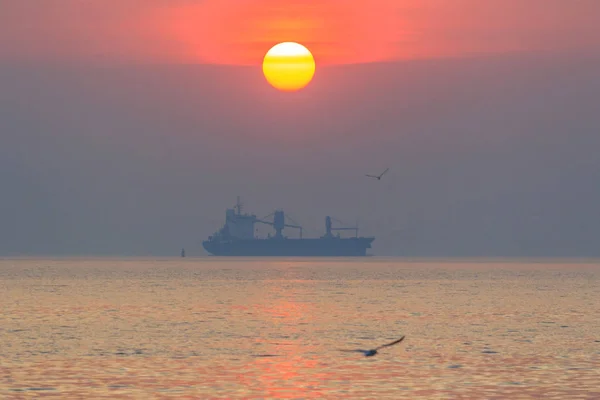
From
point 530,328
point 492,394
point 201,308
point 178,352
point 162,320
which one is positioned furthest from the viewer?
point 201,308

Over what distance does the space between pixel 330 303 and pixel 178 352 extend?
1805 inches

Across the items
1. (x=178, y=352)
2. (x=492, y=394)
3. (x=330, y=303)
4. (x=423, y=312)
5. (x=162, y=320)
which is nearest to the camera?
(x=492, y=394)

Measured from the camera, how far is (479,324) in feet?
221

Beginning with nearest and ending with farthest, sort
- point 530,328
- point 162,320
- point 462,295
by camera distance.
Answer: point 530,328, point 162,320, point 462,295

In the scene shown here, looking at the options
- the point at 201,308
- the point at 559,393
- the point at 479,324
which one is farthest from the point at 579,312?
the point at 559,393

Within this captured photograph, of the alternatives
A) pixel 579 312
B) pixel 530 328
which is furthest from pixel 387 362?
pixel 579 312

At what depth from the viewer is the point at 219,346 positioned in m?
51.3

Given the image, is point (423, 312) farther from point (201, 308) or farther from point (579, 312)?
point (201, 308)

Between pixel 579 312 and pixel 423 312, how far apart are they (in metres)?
12.1

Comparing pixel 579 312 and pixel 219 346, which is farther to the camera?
pixel 579 312

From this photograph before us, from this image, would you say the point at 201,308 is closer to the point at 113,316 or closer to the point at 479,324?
the point at 113,316

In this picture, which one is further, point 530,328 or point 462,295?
point 462,295

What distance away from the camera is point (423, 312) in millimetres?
79875

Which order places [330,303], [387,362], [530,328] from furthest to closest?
1. [330,303]
2. [530,328]
3. [387,362]
